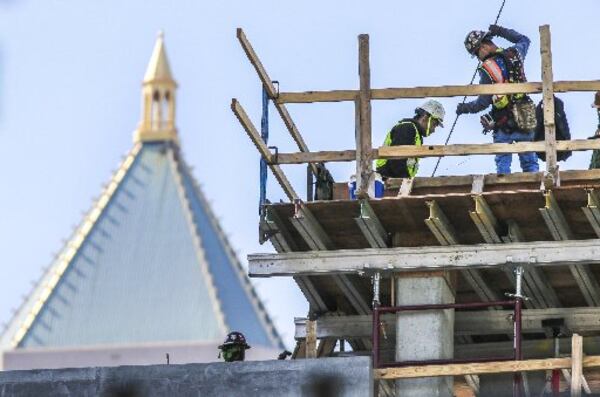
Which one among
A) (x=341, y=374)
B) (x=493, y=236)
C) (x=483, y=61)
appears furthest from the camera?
(x=483, y=61)

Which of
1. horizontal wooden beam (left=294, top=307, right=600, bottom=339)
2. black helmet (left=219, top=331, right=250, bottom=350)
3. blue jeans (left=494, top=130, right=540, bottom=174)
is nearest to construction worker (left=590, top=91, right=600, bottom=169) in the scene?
blue jeans (left=494, top=130, right=540, bottom=174)

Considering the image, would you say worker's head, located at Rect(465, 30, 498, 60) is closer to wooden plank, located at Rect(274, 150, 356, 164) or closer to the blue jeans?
the blue jeans

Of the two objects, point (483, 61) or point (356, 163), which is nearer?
point (356, 163)

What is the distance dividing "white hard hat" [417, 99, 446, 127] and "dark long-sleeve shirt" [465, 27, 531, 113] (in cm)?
50

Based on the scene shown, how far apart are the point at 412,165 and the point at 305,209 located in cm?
177

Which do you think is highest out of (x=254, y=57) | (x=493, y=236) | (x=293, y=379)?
(x=254, y=57)

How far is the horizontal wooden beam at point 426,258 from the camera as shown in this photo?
31625mm

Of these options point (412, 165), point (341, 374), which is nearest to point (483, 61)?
point (412, 165)

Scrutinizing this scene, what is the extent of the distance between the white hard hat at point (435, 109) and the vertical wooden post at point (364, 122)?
1.62 meters

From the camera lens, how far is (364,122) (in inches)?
1271

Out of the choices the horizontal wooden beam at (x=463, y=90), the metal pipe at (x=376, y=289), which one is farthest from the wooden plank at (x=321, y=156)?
the metal pipe at (x=376, y=289)

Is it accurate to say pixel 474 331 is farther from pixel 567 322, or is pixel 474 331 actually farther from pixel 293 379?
pixel 293 379

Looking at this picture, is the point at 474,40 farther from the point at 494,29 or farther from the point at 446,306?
the point at 446,306

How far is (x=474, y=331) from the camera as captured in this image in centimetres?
3334
